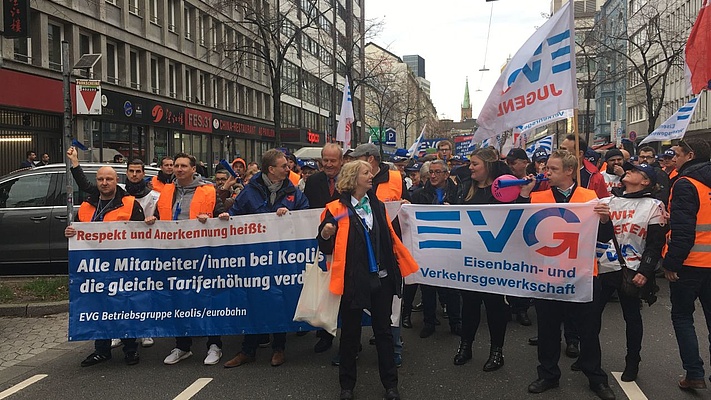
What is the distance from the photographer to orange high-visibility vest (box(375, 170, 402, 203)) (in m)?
5.99

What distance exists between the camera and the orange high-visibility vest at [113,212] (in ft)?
19.0

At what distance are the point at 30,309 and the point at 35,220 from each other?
7.02 feet

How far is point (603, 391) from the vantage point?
4605 millimetres

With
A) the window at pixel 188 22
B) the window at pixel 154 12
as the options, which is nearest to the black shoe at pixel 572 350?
the window at pixel 154 12

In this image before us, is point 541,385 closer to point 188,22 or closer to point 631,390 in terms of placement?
point 631,390

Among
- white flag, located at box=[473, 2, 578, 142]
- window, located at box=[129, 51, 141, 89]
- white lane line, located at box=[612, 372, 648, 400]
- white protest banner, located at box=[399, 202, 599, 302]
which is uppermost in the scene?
window, located at box=[129, 51, 141, 89]

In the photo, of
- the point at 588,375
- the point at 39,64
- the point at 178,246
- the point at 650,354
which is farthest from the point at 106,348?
the point at 39,64

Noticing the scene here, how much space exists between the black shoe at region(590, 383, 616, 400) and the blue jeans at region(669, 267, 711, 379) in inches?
26.4

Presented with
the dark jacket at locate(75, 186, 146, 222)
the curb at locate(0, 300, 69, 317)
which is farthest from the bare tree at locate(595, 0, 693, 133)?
the curb at locate(0, 300, 69, 317)

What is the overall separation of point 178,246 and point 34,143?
17.3 metres

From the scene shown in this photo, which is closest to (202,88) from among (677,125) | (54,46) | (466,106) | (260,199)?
(54,46)

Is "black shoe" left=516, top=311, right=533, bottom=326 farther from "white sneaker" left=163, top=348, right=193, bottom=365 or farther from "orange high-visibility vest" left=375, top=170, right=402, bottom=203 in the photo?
"white sneaker" left=163, top=348, right=193, bottom=365

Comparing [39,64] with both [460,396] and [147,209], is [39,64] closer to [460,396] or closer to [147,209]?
[147,209]

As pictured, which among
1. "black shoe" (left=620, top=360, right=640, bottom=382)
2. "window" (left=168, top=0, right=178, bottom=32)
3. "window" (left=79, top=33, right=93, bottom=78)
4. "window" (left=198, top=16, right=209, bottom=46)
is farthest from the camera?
"window" (left=198, top=16, right=209, bottom=46)
